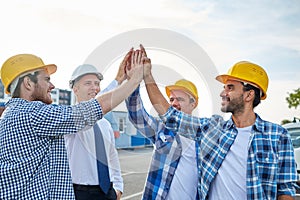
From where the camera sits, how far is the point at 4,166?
2.04 meters

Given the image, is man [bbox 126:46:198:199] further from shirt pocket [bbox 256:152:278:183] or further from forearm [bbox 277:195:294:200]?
forearm [bbox 277:195:294:200]

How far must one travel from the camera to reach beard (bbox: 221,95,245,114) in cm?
278

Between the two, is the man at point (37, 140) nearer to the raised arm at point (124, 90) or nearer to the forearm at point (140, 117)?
the raised arm at point (124, 90)

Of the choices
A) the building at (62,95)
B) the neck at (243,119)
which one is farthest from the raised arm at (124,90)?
Result: the building at (62,95)

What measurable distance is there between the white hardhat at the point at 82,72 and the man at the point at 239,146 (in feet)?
2.03

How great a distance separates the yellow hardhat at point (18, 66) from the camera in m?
2.29

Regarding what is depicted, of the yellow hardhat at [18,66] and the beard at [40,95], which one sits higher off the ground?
the yellow hardhat at [18,66]

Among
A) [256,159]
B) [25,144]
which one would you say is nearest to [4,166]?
[25,144]

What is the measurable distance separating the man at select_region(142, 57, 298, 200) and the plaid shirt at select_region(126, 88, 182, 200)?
103 millimetres

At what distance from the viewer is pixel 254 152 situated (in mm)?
2500

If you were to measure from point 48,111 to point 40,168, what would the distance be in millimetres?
334

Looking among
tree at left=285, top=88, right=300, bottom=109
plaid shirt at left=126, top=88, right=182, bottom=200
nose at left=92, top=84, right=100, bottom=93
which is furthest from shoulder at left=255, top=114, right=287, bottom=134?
tree at left=285, top=88, right=300, bottom=109

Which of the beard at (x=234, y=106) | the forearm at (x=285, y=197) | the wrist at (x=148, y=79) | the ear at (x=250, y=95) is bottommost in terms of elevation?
the forearm at (x=285, y=197)

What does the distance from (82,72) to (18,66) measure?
3.17ft
